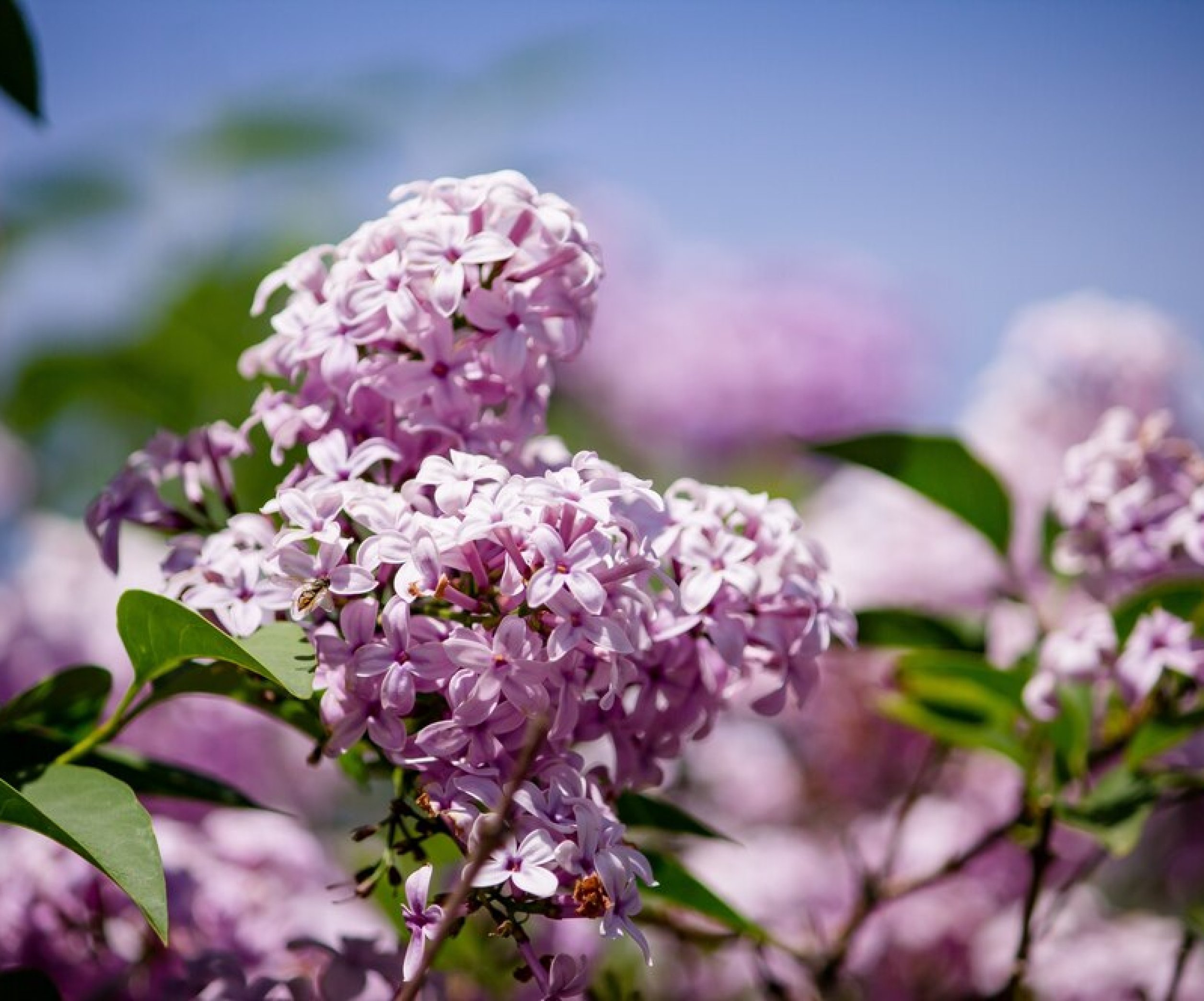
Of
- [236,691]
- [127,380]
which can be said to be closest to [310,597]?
[236,691]

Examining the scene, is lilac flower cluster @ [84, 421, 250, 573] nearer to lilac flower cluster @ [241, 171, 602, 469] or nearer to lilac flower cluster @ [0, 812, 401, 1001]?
lilac flower cluster @ [241, 171, 602, 469]

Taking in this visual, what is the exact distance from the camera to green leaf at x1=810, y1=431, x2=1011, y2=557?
48.8 inches

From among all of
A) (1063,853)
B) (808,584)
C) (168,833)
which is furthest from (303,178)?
(808,584)

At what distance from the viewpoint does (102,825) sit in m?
0.77

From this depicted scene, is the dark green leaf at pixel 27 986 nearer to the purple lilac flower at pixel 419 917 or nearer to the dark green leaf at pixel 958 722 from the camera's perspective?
the purple lilac flower at pixel 419 917

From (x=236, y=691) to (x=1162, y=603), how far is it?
751mm

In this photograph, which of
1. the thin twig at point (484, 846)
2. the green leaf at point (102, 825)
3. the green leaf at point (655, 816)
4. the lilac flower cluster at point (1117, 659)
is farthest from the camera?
the lilac flower cluster at point (1117, 659)

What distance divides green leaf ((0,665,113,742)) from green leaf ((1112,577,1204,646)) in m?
0.82

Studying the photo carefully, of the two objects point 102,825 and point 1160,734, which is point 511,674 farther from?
point 1160,734

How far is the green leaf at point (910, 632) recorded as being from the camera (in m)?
1.28

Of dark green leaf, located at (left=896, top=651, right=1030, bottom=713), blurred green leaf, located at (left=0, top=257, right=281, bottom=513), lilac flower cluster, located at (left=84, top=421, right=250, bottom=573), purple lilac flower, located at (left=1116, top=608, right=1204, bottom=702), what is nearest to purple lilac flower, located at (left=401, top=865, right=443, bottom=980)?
lilac flower cluster, located at (left=84, top=421, right=250, bottom=573)

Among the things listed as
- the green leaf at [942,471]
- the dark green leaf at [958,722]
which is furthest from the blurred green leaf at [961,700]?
the green leaf at [942,471]

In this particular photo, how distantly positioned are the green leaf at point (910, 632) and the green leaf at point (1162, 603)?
0.18 metres

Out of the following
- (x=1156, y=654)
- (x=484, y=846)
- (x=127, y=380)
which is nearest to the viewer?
(x=484, y=846)
